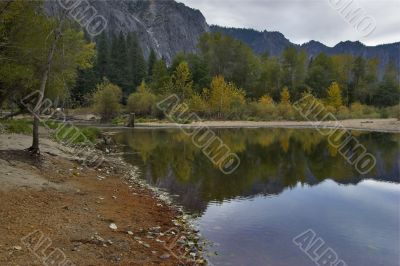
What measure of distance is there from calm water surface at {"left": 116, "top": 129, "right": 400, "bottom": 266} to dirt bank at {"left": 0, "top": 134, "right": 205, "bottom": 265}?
124cm

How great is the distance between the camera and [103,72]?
94938mm

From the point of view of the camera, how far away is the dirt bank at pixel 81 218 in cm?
862

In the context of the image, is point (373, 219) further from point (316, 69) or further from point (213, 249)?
point (316, 69)

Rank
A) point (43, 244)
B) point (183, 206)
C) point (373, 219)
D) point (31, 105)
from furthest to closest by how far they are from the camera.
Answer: point (31, 105) < point (183, 206) < point (373, 219) < point (43, 244)

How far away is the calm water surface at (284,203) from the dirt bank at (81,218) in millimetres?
1243

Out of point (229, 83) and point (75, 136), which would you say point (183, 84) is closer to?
point (229, 83)

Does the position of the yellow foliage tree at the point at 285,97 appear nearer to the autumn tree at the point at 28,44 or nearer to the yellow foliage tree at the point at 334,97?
the yellow foliage tree at the point at 334,97

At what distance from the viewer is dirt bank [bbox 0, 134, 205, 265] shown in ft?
28.3

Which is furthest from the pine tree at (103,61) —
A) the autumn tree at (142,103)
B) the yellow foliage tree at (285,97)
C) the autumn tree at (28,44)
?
the autumn tree at (28,44)

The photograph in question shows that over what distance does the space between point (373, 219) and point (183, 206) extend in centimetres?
643

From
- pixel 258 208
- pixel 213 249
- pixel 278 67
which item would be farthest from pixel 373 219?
pixel 278 67

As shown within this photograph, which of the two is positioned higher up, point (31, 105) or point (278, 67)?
point (278, 67)

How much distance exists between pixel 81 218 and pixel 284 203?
321 inches

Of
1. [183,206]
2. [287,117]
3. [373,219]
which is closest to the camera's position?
[373,219]
